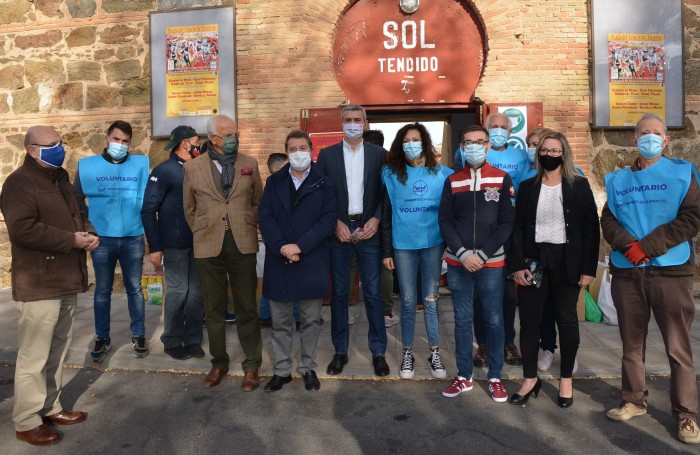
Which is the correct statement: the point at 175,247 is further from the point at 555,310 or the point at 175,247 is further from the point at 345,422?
the point at 555,310

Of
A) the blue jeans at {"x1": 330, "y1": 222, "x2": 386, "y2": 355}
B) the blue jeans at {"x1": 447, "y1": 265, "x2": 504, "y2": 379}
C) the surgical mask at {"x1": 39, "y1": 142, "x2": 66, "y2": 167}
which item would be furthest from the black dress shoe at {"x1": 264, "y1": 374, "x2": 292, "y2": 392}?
the surgical mask at {"x1": 39, "y1": 142, "x2": 66, "y2": 167}

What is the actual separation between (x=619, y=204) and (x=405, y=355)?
80.4 inches

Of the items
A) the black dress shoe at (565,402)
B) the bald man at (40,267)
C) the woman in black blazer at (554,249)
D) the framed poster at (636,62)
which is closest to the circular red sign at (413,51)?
the framed poster at (636,62)

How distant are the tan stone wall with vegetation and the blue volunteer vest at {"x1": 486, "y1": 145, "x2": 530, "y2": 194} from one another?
290cm

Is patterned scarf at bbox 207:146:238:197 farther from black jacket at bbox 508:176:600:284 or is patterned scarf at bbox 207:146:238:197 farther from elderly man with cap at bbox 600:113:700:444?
elderly man with cap at bbox 600:113:700:444

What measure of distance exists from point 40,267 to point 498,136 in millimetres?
3792

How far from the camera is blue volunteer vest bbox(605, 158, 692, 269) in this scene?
327cm

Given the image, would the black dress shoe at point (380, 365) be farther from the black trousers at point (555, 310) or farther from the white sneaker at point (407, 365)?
the black trousers at point (555, 310)

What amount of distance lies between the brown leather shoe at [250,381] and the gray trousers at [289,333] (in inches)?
7.2

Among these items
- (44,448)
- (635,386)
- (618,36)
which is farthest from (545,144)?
(618,36)

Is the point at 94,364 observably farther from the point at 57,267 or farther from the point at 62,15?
the point at 62,15

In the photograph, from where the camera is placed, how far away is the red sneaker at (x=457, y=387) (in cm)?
392

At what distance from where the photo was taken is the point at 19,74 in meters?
8.51

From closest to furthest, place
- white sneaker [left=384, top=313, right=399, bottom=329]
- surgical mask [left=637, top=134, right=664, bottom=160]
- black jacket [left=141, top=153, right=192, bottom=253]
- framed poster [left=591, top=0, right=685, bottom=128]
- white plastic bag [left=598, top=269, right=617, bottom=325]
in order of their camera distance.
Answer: surgical mask [left=637, top=134, right=664, bottom=160], black jacket [left=141, top=153, right=192, bottom=253], white plastic bag [left=598, top=269, right=617, bottom=325], white sneaker [left=384, top=313, right=399, bottom=329], framed poster [left=591, top=0, right=685, bottom=128]
